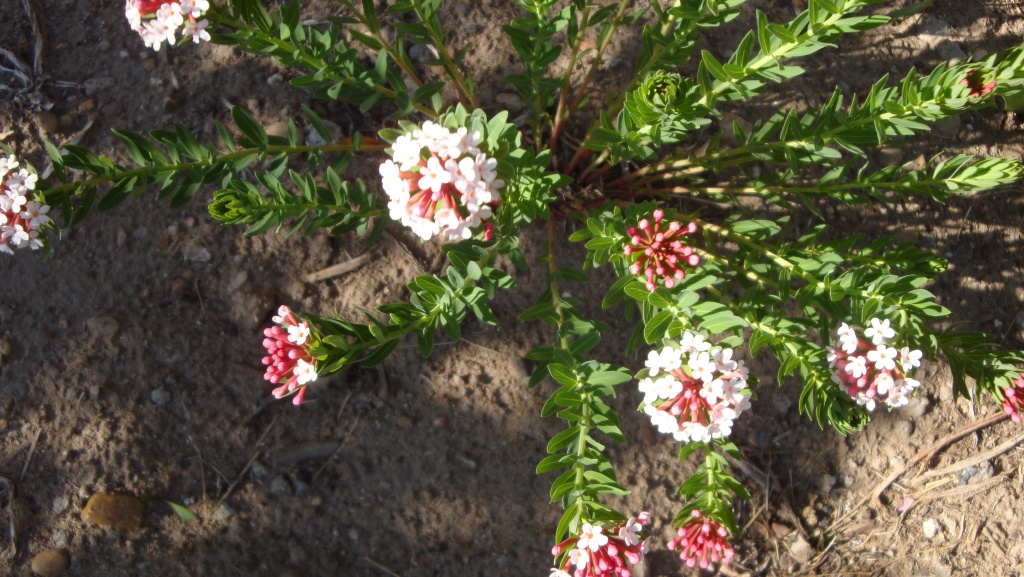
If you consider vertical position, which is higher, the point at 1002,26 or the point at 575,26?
the point at 575,26

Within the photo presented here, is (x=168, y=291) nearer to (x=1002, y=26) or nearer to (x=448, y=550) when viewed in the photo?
(x=448, y=550)

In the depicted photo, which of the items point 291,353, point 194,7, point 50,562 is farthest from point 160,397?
point 194,7

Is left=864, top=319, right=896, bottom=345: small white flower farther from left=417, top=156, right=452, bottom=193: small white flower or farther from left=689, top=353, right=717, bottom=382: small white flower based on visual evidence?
A: left=417, top=156, right=452, bottom=193: small white flower

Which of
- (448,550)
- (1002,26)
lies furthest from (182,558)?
(1002,26)

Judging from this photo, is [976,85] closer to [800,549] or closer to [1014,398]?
[1014,398]

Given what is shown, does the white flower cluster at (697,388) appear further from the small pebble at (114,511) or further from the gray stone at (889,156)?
the small pebble at (114,511)

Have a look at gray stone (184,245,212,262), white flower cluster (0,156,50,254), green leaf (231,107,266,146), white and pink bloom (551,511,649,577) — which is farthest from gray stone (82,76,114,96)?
white and pink bloom (551,511,649,577)
